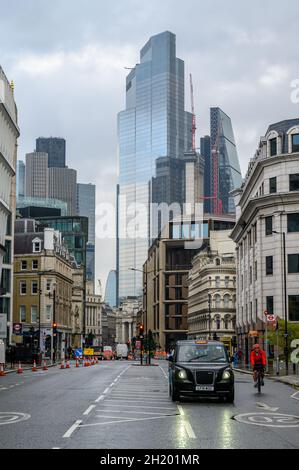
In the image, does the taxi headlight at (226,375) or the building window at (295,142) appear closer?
the taxi headlight at (226,375)

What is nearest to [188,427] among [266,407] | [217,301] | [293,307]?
[266,407]

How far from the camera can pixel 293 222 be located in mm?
71125

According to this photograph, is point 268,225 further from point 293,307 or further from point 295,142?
point 293,307

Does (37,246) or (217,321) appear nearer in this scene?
(37,246)

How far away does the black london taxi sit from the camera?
22.9m

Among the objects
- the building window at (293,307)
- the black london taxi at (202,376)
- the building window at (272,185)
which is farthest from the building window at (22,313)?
the black london taxi at (202,376)

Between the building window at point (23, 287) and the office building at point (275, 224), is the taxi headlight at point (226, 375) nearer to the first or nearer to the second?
the office building at point (275, 224)

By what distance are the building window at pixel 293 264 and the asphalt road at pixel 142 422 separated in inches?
1676

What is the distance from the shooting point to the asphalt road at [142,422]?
14.1 m

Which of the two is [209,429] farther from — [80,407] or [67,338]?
[67,338]

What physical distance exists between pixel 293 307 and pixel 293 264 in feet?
12.9

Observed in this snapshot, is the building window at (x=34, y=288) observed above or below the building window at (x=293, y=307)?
above

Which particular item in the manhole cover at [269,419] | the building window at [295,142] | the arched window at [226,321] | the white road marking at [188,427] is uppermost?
the building window at [295,142]
